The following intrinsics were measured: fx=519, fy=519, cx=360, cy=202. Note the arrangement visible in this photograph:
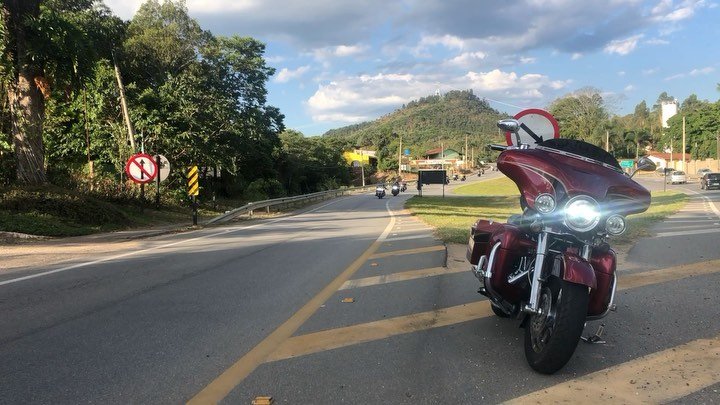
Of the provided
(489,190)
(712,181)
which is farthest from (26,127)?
(489,190)

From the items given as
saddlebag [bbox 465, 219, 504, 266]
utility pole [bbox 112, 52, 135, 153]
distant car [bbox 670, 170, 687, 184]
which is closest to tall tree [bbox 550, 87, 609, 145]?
distant car [bbox 670, 170, 687, 184]

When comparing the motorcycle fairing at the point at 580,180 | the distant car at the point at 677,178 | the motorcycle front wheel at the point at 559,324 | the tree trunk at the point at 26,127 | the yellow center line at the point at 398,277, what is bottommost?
the distant car at the point at 677,178

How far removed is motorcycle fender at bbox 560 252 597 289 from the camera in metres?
3.64

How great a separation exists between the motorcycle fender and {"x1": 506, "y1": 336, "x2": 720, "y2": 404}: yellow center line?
0.71 m

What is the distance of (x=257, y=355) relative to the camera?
14.3 feet

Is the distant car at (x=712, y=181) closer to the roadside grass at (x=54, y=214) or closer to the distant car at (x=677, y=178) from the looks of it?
the distant car at (x=677, y=178)

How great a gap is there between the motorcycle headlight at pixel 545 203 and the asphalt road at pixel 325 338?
1229 millimetres

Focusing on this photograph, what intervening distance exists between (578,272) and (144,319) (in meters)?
4.28

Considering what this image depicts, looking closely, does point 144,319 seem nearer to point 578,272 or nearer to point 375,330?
point 375,330

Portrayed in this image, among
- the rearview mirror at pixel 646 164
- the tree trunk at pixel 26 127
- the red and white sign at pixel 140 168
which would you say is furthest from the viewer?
the red and white sign at pixel 140 168

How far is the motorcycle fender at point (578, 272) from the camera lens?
3.64 metres

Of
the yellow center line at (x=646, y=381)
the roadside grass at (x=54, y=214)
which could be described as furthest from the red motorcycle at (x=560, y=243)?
the roadside grass at (x=54, y=214)

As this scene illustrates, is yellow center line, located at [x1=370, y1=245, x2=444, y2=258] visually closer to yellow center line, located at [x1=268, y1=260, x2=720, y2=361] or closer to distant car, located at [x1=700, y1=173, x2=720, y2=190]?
yellow center line, located at [x1=268, y1=260, x2=720, y2=361]

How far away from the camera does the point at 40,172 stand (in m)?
17.2
